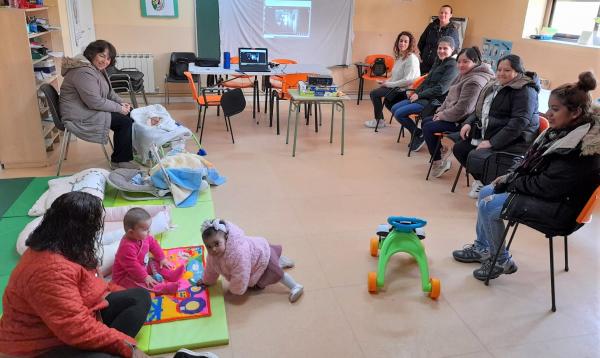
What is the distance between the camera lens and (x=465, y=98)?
4.13 m

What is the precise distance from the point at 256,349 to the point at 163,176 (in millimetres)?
1881

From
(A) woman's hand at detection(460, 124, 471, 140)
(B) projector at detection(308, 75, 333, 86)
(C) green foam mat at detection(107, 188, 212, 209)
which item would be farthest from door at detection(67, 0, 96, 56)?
(A) woman's hand at detection(460, 124, 471, 140)

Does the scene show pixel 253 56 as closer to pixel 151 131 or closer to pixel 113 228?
pixel 151 131

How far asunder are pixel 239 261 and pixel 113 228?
1.14 metres

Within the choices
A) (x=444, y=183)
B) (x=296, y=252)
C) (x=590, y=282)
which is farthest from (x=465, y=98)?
(x=296, y=252)

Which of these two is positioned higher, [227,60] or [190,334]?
[227,60]

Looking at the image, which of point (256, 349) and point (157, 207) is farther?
point (157, 207)

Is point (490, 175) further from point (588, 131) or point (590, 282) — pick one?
point (588, 131)

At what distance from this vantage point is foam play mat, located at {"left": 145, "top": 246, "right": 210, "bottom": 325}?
2.26 m

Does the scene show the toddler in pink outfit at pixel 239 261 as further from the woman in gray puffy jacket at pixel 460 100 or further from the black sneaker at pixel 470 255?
the woman in gray puffy jacket at pixel 460 100

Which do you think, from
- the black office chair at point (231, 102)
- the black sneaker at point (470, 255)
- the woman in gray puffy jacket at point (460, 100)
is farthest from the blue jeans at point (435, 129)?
the black office chair at point (231, 102)

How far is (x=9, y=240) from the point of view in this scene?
2.90 m

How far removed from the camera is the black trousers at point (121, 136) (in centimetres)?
406

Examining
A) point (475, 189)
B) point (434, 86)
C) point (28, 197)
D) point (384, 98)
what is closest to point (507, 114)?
point (475, 189)
